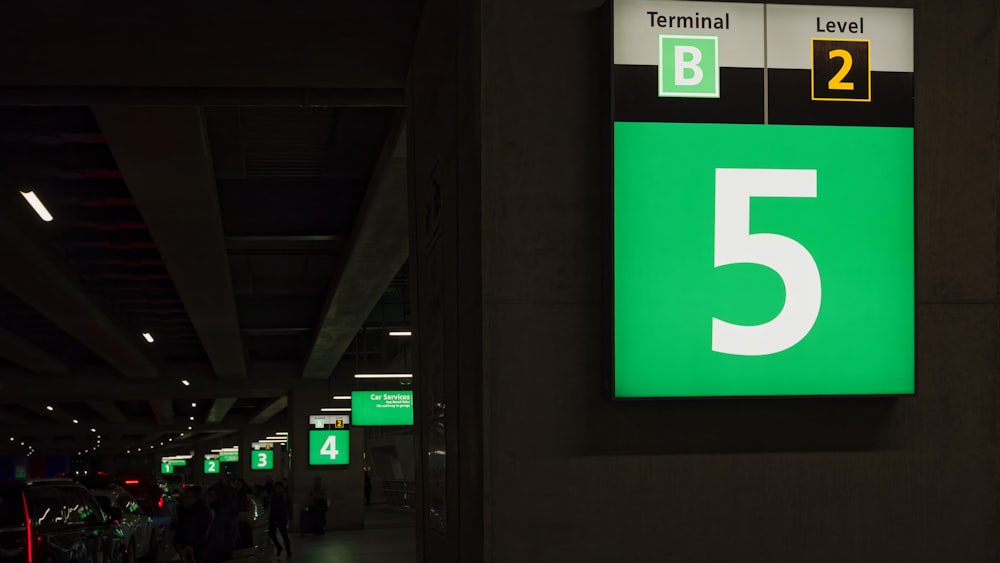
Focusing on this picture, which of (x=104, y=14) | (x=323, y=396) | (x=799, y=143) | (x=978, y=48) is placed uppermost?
(x=104, y=14)

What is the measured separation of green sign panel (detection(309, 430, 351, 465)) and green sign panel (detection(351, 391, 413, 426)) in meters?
9.77

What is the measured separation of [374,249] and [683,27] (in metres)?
13.7

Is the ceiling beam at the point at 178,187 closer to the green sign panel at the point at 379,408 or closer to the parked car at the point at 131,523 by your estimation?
the parked car at the point at 131,523

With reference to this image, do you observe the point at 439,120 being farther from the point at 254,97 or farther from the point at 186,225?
the point at 186,225

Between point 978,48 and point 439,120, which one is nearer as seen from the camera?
point 978,48

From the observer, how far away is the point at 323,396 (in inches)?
1719

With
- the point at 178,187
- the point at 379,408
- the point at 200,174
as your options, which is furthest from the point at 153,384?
the point at 200,174

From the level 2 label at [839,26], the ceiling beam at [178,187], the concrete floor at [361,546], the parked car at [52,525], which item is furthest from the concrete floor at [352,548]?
the level 2 label at [839,26]

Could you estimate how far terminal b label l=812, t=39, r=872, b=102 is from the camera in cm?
518

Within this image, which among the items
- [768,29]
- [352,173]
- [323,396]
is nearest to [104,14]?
[768,29]

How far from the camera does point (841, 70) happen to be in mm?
5211

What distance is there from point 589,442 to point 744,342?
78 cm

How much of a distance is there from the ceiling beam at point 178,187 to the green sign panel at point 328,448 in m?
19.0

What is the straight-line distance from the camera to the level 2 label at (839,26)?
5215 mm
